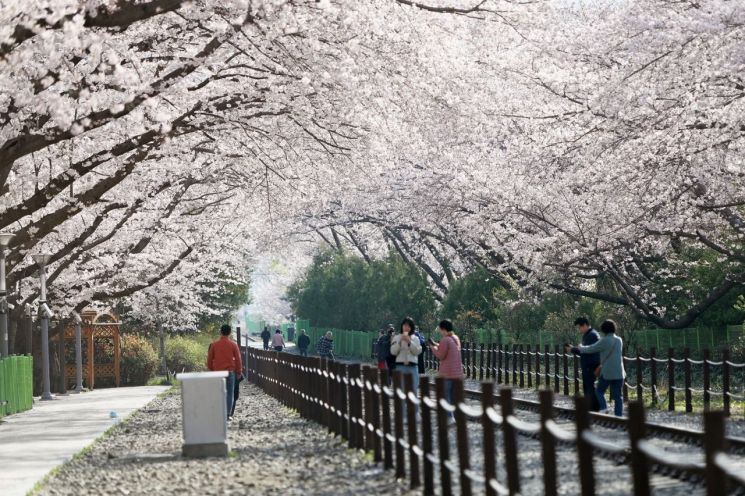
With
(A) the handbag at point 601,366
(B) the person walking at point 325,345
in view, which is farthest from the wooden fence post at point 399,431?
(B) the person walking at point 325,345

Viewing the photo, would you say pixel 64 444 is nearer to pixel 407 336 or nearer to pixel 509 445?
pixel 407 336

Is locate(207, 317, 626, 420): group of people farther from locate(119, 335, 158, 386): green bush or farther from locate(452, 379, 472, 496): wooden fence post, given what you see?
locate(119, 335, 158, 386): green bush

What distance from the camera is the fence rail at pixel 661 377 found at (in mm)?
23641

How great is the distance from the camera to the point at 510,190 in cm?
3984

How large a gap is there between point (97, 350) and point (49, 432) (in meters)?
30.9

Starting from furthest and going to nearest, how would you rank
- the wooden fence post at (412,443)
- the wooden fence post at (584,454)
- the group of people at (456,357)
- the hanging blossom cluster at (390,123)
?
the group of people at (456,357) → the hanging blossom cluster at (390,123) → the wooden fence post at (412,443) → the wooden fence post at (584,454)

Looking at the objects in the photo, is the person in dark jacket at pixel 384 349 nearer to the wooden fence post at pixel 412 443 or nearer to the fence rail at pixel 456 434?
the fence rail at pixel 456 434

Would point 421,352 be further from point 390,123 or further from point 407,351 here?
point 390,123

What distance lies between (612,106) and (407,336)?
573 centimetres

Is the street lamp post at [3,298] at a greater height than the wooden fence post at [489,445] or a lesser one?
greater

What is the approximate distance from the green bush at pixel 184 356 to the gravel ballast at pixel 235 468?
3624cm

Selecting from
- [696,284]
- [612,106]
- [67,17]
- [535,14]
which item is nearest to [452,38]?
[535,14]

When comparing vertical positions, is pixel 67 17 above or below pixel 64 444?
above

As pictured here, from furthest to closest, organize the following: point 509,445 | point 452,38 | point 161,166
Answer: point 161,166 < point 452,38 < point 509,445
